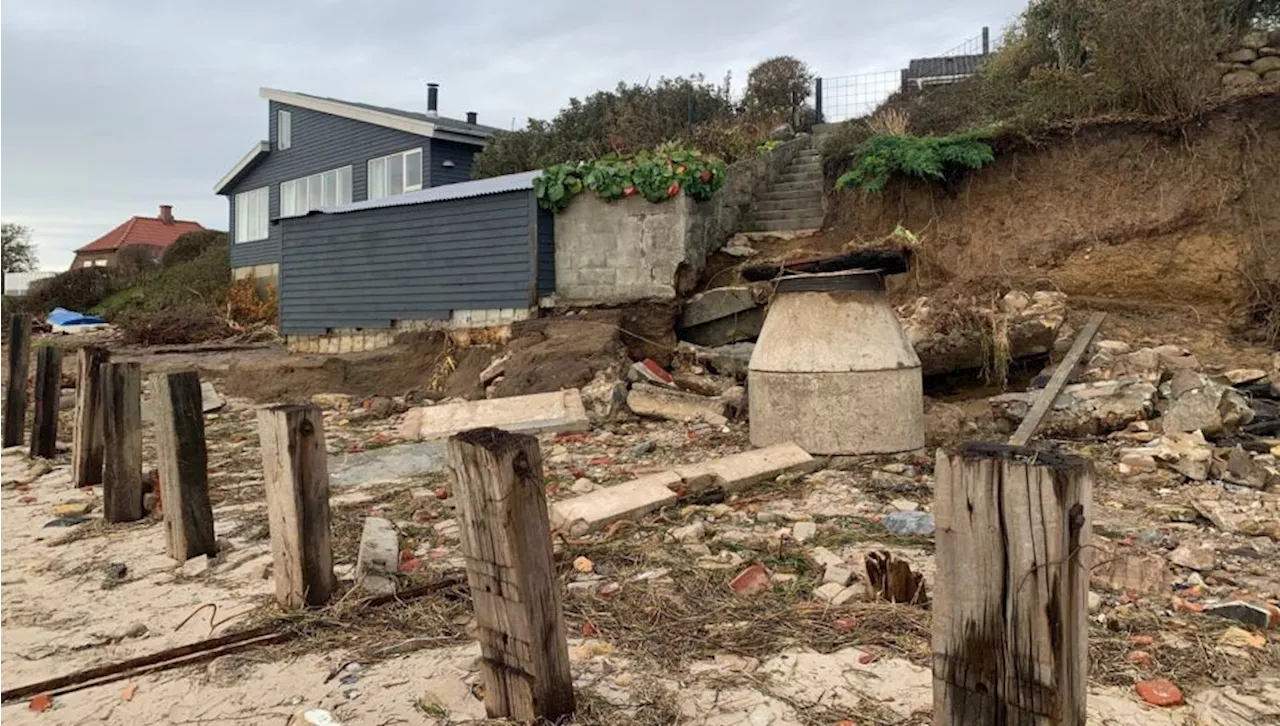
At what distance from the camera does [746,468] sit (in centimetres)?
571

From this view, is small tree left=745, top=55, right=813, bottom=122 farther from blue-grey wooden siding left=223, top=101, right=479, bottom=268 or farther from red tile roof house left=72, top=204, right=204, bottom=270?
red tile roof house left=72, top=204, right=204, bottom=270

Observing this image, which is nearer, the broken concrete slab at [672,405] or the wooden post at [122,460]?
the wooden post at [122,460]

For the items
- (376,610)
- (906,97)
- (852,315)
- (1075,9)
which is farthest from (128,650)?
(906,97)

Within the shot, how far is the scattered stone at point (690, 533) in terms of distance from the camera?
4469mm

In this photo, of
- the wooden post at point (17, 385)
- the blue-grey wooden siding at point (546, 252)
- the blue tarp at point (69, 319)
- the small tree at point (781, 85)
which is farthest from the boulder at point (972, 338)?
the blue tarp at point (69, 319)

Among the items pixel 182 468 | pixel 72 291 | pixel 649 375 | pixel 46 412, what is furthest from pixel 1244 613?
pixel 72 291

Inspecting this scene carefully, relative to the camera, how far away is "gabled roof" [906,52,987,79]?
2289 cm

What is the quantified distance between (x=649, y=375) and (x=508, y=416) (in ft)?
5.45

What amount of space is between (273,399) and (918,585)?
10.5m

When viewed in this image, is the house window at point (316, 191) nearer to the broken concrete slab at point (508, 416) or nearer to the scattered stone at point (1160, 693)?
the broken concrete slab at point (508, 416)

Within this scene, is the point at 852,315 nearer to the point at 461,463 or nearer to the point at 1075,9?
the point at 461,463

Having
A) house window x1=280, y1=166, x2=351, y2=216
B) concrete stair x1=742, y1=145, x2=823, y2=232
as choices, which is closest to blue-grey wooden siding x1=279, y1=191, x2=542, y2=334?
concrete stair x1=742, y1=145, x2=823, y2=232

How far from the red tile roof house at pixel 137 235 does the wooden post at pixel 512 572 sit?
4281 centimetres

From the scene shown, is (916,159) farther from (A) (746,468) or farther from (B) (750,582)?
(B) (750,582)
